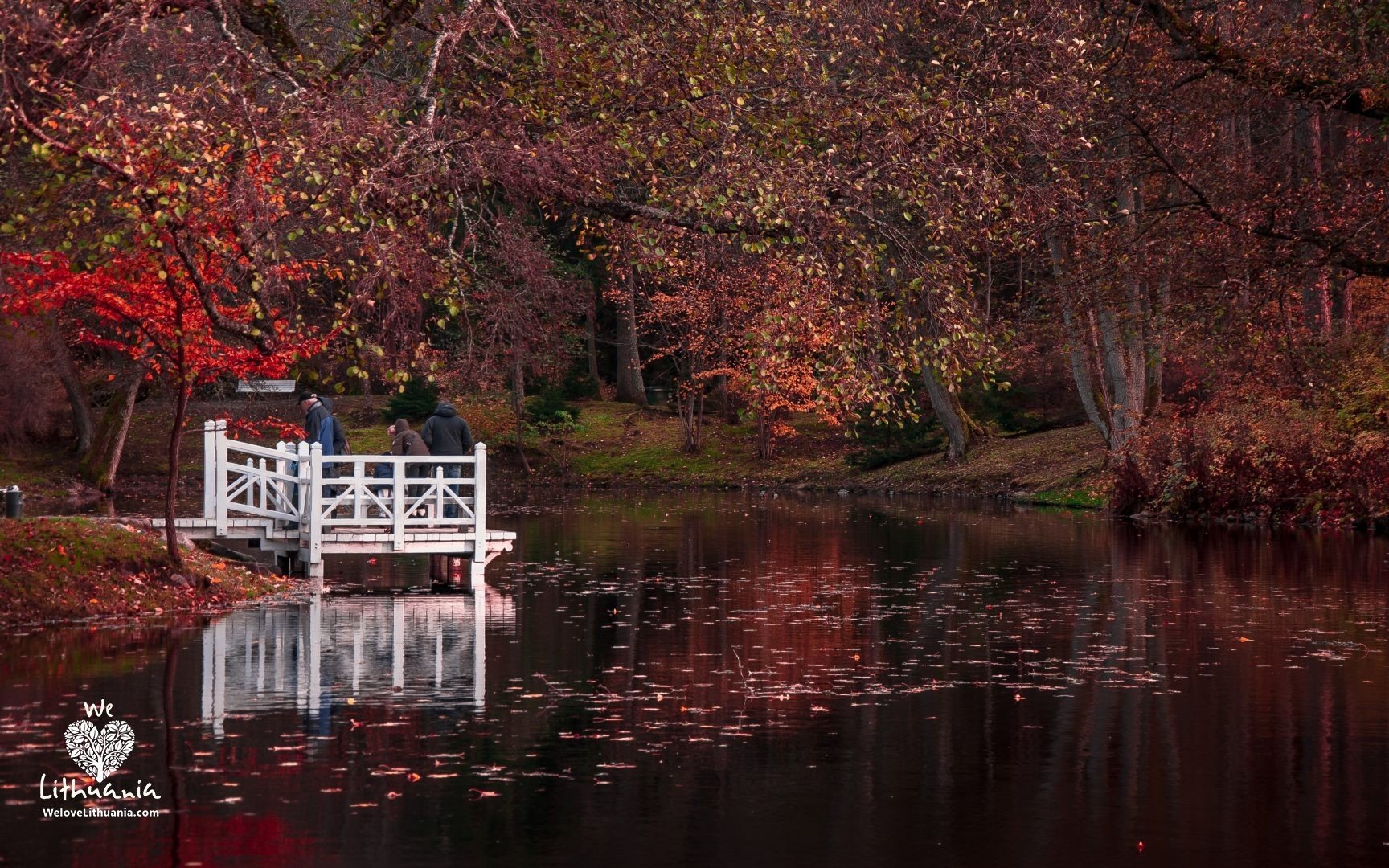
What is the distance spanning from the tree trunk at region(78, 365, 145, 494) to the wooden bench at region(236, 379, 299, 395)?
10.1ft

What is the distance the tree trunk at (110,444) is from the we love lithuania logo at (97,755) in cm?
3293

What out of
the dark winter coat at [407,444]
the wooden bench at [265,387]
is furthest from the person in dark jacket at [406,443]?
the wooden bench at [265,387]

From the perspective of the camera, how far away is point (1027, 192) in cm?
1992

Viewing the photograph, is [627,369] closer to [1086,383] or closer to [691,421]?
[691,421]

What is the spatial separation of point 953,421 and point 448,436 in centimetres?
2977

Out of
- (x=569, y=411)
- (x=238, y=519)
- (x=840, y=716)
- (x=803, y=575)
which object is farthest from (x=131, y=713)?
(x=569, y=411)

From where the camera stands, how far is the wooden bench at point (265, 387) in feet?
136

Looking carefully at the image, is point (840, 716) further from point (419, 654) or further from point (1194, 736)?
point (419, 654)

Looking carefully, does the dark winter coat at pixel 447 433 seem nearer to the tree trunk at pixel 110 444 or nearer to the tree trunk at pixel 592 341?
the tree trunk at pixel 110 444

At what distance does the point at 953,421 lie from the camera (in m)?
51.0

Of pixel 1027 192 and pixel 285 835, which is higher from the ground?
pixel 1027 192

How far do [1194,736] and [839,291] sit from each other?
6796 millimetres

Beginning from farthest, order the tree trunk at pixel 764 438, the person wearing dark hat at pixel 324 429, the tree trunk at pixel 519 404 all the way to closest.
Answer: the tree trunk at pixel 519 404, the tree trunk at pixel 764 438, the person wearing dark hat at pixel 324 429

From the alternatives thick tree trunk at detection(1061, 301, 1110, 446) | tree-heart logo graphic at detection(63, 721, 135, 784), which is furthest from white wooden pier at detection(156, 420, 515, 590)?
thick tree trunk at detection(1061, 301, 1110, 446)
